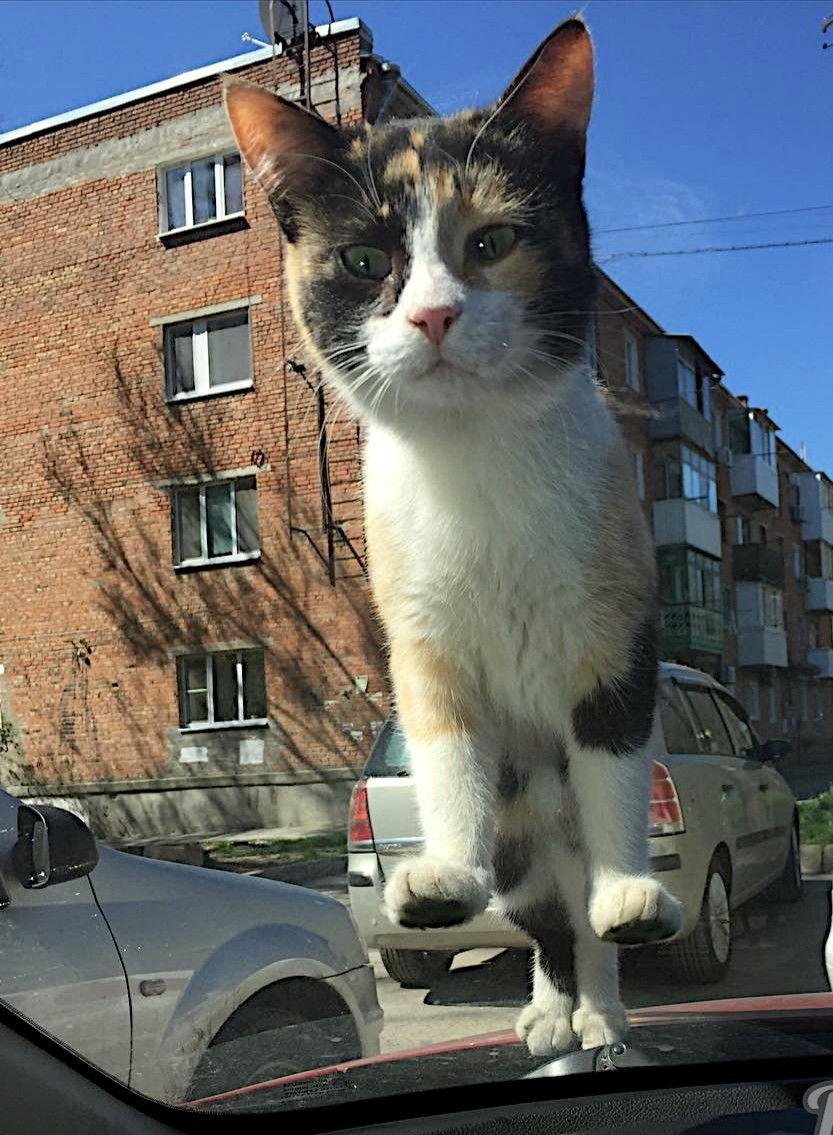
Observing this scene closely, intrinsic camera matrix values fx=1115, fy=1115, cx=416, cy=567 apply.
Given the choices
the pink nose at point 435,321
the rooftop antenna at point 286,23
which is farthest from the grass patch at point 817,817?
the rooftop antenna at point 286,23

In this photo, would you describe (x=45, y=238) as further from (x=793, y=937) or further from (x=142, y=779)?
(x=793, y=937)

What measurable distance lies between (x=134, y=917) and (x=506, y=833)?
0.38 meters

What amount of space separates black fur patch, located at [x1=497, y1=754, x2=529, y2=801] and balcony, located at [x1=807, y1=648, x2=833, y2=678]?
34cm

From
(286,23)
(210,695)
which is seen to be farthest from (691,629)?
(286,23)

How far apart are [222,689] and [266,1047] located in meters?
0.35

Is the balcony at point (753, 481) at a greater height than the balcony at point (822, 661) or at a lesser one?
greater

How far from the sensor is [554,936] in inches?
41.8

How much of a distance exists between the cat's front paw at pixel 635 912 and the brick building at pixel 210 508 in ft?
0.72

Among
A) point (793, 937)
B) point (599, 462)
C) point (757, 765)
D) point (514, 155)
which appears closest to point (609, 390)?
point (599, 462)

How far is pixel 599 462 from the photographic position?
1010 millimetres

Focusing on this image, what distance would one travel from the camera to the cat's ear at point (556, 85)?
935 millimetres

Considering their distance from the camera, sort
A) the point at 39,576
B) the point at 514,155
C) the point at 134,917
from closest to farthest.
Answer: the point at 514,155
the point at 134,917
the point at 39,576

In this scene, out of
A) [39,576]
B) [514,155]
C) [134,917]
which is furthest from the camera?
[39,576]

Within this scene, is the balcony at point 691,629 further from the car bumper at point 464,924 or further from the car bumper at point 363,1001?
the car bumper at point 363,1001
